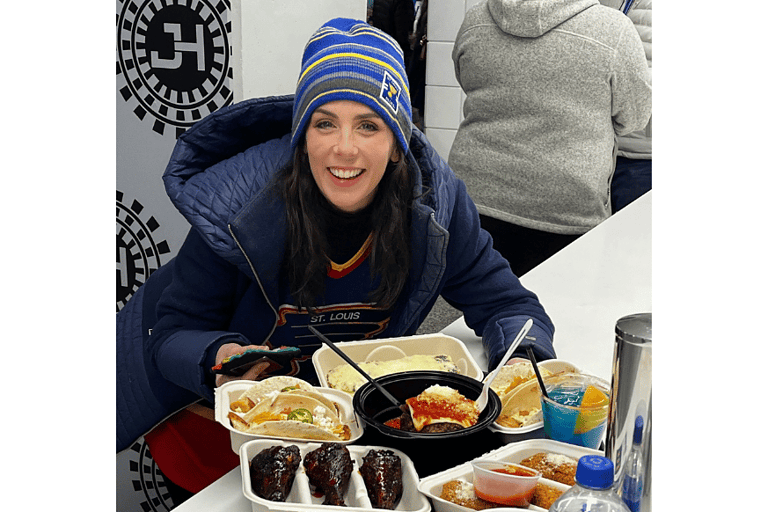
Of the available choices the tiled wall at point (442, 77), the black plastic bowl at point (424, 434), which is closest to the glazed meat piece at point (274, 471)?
the black plastic bowl at point (424, 434)

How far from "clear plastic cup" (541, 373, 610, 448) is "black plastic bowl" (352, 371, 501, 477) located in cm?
8

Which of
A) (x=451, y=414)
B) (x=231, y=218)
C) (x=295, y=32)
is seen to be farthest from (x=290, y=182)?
(x=451, y=414)

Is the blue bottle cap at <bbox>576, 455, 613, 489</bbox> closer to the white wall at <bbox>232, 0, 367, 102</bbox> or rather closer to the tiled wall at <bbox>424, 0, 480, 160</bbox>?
the white wall at <bbox>232, 0, 367, 102</bbox>

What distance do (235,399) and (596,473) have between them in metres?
0.65

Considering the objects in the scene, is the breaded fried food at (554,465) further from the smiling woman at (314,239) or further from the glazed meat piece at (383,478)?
the smiling woman at (314,239)

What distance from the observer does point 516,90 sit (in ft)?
8.17

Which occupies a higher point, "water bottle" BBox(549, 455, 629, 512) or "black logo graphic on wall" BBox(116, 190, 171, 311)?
"black logo graphic on wall" BBox(116, 190, 171, 311)

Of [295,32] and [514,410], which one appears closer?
[514,410]

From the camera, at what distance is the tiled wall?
10.8ft

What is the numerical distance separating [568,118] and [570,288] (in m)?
0.96

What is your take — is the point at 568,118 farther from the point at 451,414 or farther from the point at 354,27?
the point at 451,414

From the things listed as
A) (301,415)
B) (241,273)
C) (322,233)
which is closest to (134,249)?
(241,273)

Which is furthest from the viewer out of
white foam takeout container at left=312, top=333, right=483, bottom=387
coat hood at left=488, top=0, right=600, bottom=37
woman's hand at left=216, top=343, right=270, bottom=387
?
coat hood at left=488, top=0, right=600, bottom=37

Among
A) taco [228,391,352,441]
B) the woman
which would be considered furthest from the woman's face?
taco [228,391,352,441]
